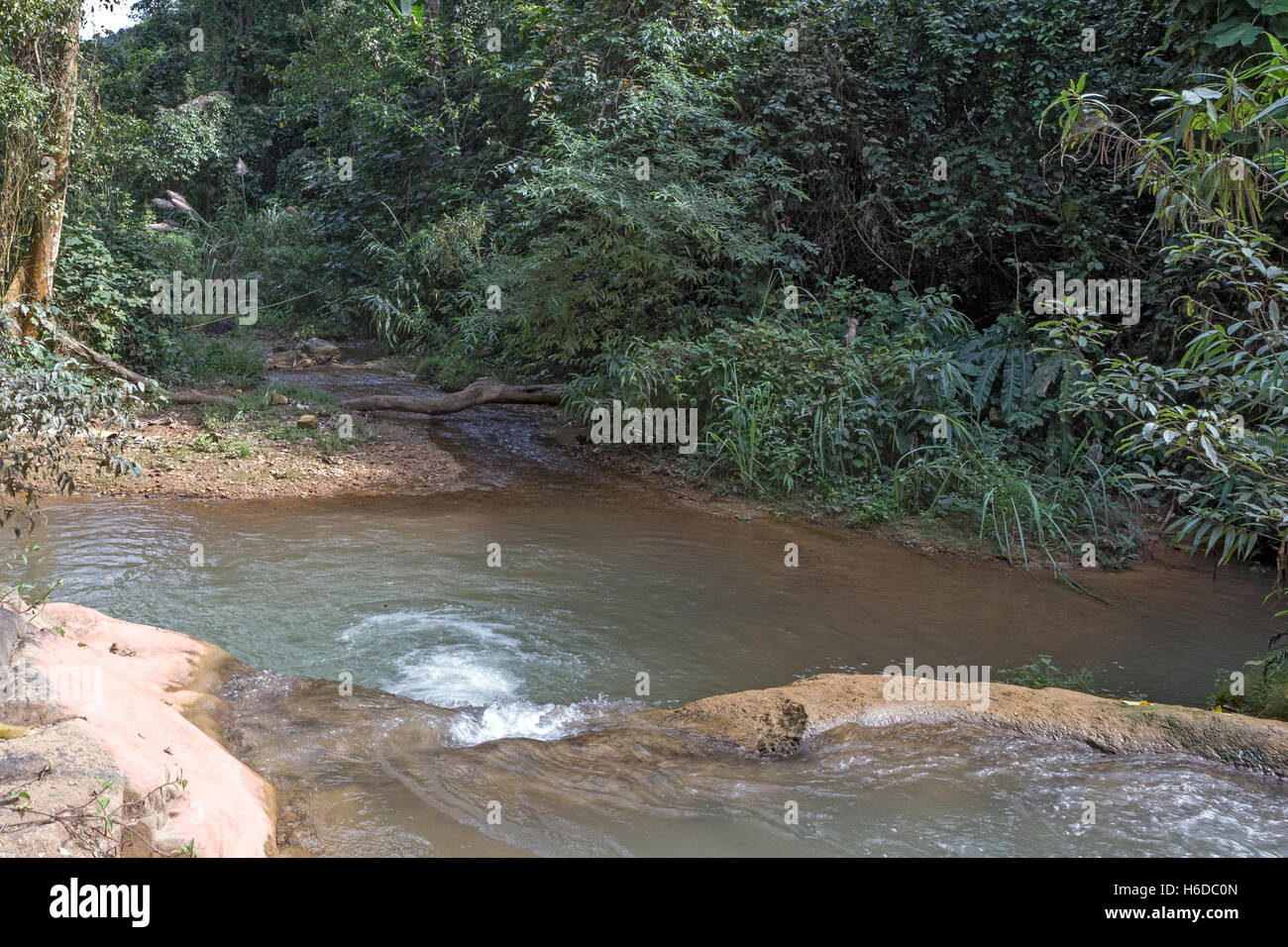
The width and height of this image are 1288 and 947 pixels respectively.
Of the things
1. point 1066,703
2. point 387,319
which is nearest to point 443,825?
point 1066,703

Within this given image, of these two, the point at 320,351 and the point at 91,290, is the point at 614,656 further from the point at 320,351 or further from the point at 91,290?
the point at 320,351

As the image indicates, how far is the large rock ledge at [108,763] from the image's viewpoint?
8.20ft

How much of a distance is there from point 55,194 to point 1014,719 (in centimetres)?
903

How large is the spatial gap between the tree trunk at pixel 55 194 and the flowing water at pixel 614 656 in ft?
8.83

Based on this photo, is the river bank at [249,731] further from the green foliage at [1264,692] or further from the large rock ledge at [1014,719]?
the green foliage at [1264,692]

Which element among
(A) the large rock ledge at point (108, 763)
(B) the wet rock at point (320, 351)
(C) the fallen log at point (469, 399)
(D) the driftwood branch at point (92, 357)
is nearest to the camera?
(A) the large rock ledge at point (108, 763)

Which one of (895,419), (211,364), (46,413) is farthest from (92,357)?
(895,419)

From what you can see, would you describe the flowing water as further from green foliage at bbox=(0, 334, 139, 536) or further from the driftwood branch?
the driftwood branch

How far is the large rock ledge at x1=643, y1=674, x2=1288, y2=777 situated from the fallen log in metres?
6.81

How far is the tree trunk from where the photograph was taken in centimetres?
825

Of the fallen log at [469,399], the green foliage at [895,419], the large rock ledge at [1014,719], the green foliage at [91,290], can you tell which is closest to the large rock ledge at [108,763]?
the large rock ledge at [1014,719]

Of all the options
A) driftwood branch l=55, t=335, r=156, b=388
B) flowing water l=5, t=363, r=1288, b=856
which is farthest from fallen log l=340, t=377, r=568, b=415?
driftwood branch l=55, t=335, r=156, b=388

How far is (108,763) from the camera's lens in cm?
275
